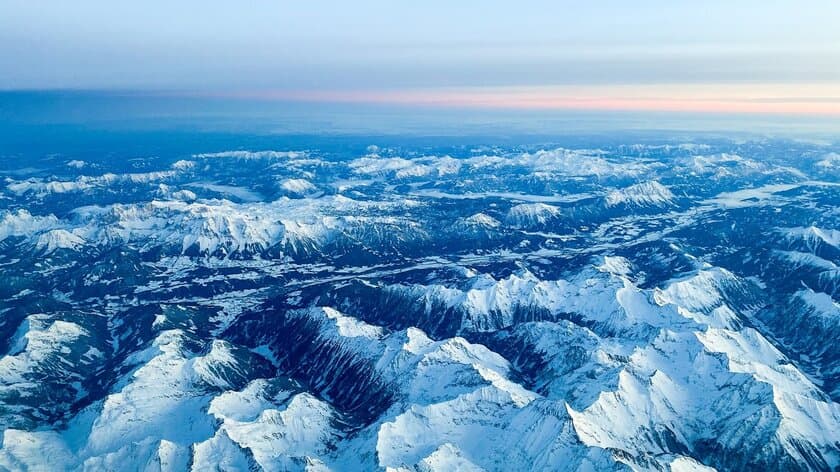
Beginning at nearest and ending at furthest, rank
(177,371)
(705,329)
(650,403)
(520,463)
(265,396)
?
(520,463)
(650,403)
(265,396)
(177,371)
(705,329)

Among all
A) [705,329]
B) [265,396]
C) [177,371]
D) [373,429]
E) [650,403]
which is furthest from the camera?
[705,329]

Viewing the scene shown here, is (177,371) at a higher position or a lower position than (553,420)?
lower

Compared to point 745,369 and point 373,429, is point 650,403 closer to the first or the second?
point 745,369

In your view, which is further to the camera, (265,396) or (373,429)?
(265,396)

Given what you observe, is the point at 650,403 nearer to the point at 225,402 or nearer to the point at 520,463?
the point at 520,463

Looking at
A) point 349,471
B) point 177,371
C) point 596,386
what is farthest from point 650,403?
point 177,371

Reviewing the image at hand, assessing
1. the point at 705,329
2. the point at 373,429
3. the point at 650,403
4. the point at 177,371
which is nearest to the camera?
the point at 373,429

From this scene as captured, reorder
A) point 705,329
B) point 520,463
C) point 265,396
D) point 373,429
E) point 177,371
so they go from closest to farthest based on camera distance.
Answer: point 520,463 → point 373,429 → point 265,396 → point 177,371 → point 705,329

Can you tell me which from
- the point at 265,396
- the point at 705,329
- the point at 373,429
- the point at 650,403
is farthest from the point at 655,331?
the point at 265,396

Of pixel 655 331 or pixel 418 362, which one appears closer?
pixel 418 362
